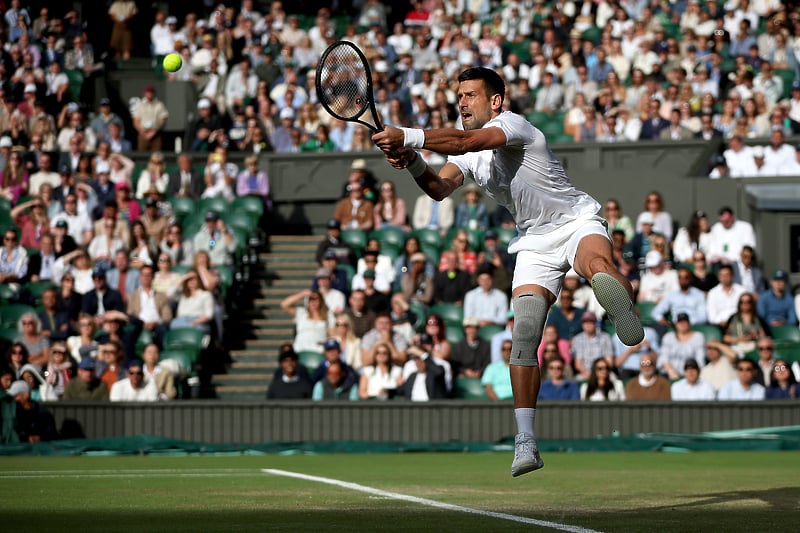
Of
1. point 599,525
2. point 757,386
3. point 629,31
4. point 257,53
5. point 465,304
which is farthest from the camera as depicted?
point 257,53

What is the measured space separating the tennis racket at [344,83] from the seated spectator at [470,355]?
A: 339 inches

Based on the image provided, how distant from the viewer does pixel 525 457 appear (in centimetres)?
737

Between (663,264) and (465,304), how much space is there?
2.62 m

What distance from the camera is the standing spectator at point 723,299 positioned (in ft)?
56.7

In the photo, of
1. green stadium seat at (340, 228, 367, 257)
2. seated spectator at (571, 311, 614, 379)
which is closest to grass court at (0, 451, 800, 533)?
A: seated spectator at (571, 311, 614, 379)

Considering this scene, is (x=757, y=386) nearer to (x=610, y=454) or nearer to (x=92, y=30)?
(x=610, y=454)

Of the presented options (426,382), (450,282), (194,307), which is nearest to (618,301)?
(426,382)

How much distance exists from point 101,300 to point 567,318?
6.04m

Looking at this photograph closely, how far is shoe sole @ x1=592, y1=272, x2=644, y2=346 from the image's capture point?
24.2ft

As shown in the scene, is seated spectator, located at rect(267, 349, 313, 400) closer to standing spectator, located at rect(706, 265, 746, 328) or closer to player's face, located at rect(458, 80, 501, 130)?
standing spectator, located at rect(706, 265, 746, 328)

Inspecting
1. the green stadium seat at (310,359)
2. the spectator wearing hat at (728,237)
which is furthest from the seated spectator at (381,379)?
the spectator wearing hat at (728,237)

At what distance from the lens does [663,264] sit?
1789 cm

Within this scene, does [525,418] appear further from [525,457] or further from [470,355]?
[470,355]

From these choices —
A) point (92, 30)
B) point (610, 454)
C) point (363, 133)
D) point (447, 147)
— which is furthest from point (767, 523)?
point (92, 30)
